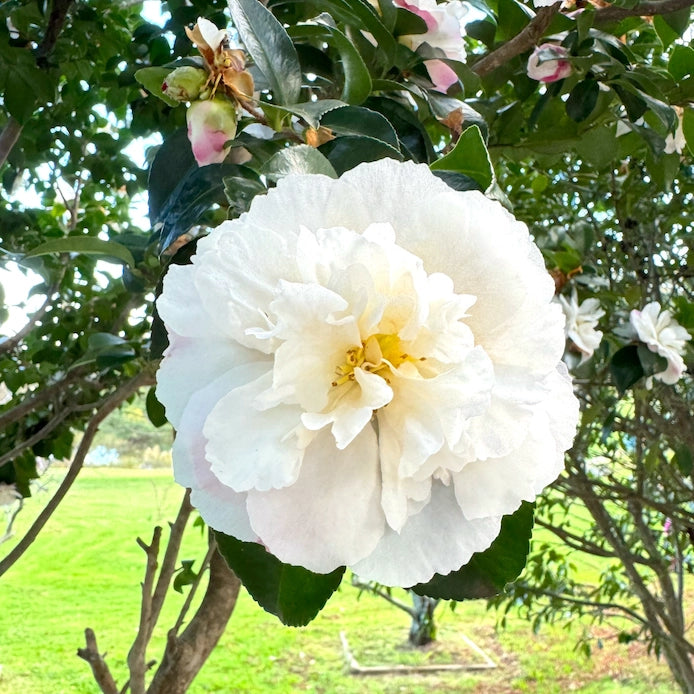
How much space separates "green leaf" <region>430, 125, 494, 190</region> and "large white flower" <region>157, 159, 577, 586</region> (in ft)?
0.12

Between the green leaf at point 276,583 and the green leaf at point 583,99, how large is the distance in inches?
17.9

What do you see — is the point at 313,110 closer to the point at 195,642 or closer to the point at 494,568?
the point at 494,568

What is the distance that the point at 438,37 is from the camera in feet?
1.52

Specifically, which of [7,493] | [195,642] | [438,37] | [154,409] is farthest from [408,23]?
[7,493]

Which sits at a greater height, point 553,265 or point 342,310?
point 342,310

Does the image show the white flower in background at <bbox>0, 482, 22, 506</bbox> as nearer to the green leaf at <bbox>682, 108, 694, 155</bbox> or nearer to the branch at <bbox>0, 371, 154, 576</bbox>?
the branch at <bbox>0, 371, 154, 576</bbox>

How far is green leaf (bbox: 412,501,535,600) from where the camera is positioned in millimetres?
299

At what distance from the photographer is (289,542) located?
24 centimetres

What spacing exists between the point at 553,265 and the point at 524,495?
2.18 ft

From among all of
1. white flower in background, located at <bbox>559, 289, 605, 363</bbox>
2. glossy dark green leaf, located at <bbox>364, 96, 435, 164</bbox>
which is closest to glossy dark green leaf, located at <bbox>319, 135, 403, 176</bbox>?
glossy dark green leaf, located at <bbox>364, 96, 435, 164</bbox>

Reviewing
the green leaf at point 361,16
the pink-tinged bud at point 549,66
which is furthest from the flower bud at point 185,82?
the pink-tinged bud at point 549,66

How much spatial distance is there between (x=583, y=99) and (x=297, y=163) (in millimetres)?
397

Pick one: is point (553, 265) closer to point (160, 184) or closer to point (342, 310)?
point (160, 184)

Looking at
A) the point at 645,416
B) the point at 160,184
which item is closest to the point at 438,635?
the point at 645,416
